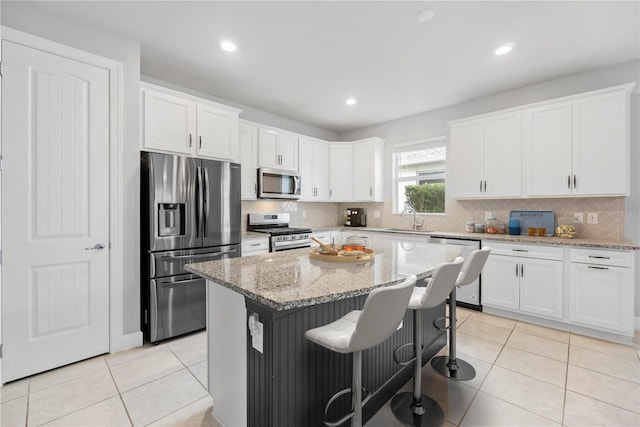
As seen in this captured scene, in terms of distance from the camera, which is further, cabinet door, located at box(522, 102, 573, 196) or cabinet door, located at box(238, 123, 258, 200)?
cabinet door, located at box(238, 123, 258, 200)

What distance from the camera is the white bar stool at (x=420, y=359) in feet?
5.12

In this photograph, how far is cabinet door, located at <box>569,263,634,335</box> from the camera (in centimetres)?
273

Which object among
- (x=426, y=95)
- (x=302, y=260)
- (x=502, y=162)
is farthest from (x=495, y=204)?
(x=302, y=260)

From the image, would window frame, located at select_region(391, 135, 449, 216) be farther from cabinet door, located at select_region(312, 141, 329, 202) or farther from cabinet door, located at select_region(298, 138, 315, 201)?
cabinet door, located at select_region(298, 138, 315, 201)

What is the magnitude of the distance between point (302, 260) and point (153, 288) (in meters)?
1.62

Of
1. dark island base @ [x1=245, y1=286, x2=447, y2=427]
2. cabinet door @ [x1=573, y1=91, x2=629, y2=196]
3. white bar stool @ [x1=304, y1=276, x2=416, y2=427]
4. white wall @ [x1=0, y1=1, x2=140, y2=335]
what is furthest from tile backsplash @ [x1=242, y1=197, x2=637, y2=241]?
white bar stool @ [x1=304, y1=276, x2=416, y2=427]

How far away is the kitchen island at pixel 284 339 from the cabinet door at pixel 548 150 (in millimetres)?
2381

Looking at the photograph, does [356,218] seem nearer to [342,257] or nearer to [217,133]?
[217,133]

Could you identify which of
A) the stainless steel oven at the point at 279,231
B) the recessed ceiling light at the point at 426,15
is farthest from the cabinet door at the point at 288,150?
the recessed ceiling light at the point at 426,15

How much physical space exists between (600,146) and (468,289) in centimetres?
206

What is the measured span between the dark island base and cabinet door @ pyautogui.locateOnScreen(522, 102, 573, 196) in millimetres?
3002

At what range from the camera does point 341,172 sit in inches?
209

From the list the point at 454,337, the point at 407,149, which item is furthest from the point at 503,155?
the point at 454,337

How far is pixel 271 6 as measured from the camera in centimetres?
226
